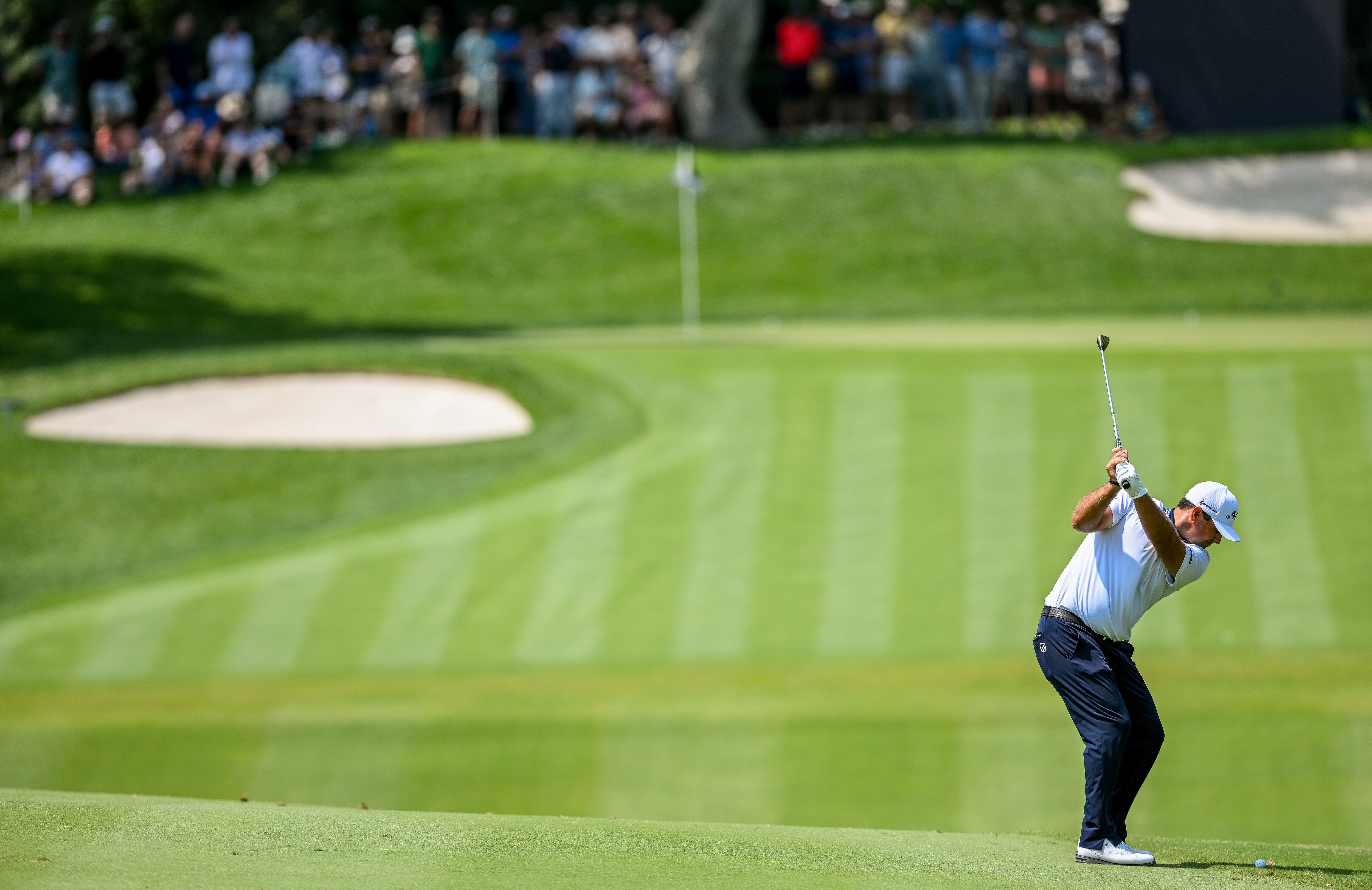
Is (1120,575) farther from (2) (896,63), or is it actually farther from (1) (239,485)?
(2) (896,63)

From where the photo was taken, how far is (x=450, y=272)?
28.5m

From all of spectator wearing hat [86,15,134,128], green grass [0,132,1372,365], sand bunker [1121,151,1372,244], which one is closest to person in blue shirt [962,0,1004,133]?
green grass [0,132,1372,365]

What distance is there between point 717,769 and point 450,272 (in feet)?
61.0

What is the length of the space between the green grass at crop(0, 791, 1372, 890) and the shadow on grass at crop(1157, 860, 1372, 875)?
1 cm

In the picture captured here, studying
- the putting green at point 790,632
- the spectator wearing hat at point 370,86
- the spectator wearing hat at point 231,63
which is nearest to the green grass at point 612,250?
the spectator wearing hat at point 370,86

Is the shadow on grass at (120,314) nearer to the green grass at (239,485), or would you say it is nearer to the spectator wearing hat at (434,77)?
the green grass at (239,485)

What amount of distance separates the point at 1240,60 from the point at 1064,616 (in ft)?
89.5

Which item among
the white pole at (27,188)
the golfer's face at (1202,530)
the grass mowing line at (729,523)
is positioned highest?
the golfer's face at (1202,530)

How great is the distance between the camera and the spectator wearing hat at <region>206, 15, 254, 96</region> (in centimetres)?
2927

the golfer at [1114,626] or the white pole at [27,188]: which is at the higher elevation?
the golfer at [1114,626]

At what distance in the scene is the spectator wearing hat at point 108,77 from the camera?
96.7ft

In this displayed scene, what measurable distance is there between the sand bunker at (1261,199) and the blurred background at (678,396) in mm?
107

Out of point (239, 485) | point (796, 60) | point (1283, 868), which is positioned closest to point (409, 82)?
point (796, 60)

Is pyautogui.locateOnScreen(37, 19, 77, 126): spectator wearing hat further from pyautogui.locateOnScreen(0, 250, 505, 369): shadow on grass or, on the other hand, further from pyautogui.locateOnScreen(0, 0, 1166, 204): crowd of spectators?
pyautogui.locateOnScreen(0, 250, 505, 369): shadow on grass
